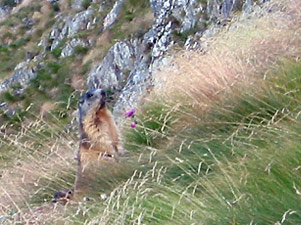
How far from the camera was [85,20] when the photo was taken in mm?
25844

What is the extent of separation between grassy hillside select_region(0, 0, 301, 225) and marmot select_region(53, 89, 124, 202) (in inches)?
3.1

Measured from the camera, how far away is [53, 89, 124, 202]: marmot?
4.12 meters

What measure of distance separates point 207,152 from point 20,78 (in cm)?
2215

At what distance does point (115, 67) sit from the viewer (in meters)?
19.2

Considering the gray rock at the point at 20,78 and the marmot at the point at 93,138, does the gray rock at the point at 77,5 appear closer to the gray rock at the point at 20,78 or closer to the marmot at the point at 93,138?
the gray rock at the point at 20,78

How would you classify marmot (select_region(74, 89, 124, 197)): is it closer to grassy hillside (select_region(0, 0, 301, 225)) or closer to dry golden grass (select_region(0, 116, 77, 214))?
grassy hillside (select_region(0, 0, 301, 225))

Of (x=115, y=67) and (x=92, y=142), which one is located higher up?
(x=92, y=142)

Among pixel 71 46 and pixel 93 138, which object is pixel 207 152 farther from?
pixel 71 46

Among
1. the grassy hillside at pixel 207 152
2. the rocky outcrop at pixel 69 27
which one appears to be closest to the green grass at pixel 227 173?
the grassy hillside at pixel 207 152

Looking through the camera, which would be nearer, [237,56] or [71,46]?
[237,56]

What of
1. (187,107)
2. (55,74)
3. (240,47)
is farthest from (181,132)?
(55,74)

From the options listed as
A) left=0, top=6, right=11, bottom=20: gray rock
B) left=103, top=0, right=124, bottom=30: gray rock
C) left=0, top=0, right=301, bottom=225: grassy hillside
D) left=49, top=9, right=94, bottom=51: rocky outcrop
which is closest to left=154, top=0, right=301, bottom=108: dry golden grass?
left=0, top=0, right=301, bottom=225: grassy hillside

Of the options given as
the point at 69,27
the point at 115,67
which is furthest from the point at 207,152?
the point at 69,27

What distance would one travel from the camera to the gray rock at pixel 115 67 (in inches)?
738
